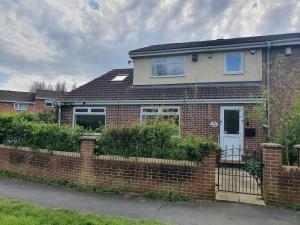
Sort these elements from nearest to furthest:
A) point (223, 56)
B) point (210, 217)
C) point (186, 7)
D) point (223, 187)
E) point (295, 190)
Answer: point (210, 217) → point (295, 190) → point (223, 187) → point (186, 7) → point (223, 56)

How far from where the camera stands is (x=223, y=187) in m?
7.55

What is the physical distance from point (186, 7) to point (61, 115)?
29.6ft

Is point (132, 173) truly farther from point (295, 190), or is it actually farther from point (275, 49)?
point (275, 49)

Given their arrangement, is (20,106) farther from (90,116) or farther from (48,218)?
(48,218)

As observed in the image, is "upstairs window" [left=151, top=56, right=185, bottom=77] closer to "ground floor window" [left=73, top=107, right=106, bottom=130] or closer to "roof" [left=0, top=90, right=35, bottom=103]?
"ground floor window" [left=73, top=107, right=106, bottom=130]

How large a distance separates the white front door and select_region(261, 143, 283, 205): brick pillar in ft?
19.2

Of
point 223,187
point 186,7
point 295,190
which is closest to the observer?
point 295,190

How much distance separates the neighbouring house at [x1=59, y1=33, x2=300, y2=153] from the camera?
486 inches

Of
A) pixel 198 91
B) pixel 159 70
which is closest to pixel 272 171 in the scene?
pixel 198 91

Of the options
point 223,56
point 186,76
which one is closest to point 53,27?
point 186,76

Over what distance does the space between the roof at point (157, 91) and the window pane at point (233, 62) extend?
0.82m

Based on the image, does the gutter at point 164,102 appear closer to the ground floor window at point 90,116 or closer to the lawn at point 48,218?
the ground floor window at point 90,116

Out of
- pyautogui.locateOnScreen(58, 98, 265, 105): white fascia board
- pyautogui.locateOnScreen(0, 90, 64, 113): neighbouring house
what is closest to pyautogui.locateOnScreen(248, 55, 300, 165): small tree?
pyautogui.locateOnScreen(58, 98, 265, 105): white fascia board

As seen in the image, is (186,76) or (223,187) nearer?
(223,187)
